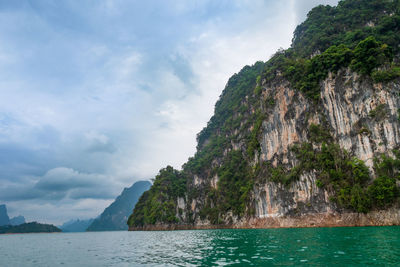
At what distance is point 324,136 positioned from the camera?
5194 centimetres

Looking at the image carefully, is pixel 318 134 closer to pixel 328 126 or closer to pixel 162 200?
pixel 328 126

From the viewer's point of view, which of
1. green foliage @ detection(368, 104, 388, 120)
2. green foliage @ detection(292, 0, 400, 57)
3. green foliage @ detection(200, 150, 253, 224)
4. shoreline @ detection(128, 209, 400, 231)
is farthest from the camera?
green foliage @ detection(200, 150, 253, 224)

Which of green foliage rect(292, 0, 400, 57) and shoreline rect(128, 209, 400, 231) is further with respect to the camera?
green foliage rect(292, 0, 400, 57)

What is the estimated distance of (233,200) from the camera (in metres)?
81.6

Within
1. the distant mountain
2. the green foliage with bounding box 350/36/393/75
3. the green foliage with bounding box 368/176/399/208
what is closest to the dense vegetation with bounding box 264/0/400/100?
the green foliage with bounding box 350/36/393/75

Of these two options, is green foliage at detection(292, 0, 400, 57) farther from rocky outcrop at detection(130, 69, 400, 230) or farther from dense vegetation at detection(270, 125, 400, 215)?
dense vegetation at detection(270, 125, 400, 215)

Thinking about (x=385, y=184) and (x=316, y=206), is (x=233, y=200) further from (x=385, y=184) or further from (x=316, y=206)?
(x=385, y=184)

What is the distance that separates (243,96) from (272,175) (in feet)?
178

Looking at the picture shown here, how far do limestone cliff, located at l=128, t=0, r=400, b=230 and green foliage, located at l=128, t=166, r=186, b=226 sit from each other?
18.4 ft

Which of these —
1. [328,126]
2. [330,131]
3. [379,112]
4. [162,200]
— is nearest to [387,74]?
[379,112]

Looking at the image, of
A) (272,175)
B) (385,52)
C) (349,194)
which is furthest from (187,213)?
(385,52)

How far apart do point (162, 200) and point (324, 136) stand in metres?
71.7

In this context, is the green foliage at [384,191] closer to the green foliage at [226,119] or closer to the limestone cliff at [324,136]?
the limestone cliff at [324,136]

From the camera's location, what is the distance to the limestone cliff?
139 ft
